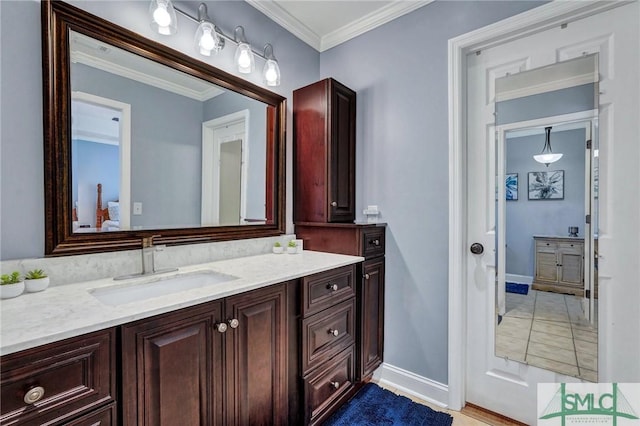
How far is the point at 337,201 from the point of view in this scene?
79.9 inches

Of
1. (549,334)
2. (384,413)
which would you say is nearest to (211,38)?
(384,413)

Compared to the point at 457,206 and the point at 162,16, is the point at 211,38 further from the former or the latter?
the point at 457,206

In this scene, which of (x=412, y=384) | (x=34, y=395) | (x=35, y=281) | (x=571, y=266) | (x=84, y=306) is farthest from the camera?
(x=412, y=384)

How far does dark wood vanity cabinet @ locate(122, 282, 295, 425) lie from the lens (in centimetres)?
89

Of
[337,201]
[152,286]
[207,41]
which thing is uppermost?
[207,41]

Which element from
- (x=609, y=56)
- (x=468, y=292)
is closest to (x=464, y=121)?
(x=609, y=56)

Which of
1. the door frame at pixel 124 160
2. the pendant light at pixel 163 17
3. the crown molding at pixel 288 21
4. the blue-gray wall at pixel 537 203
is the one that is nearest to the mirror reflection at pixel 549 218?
the blue-gray wall at pixel 537 203

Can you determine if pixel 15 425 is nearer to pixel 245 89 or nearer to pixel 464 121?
pixel 245 89

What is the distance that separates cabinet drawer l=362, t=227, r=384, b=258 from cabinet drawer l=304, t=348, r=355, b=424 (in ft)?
1.95

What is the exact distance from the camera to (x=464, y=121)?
176 centimetres

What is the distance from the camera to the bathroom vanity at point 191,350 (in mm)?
740

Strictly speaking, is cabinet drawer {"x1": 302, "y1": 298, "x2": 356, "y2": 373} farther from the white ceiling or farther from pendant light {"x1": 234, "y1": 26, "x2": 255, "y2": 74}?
the white ceiling

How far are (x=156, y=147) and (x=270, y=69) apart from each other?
2.91 ft

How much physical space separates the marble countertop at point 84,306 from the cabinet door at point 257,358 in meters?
0.07
